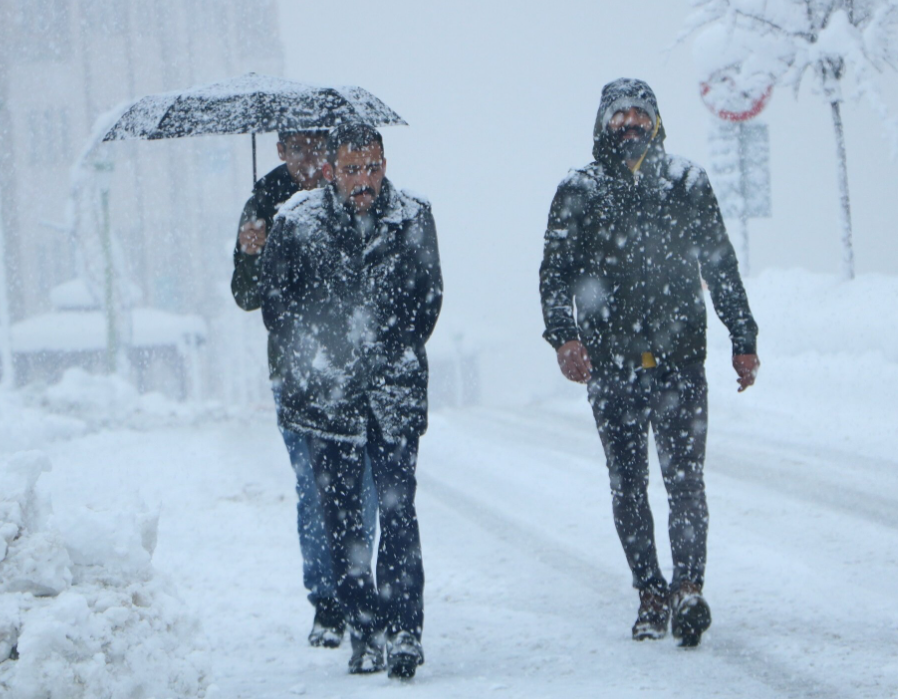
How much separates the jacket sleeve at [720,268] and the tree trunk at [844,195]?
11.4 meters

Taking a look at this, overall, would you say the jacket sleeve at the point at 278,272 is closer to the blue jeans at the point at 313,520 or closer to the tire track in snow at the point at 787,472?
the blue jeans at the point at 313,520

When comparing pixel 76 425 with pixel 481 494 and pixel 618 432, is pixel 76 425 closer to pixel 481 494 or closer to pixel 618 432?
pixel 481 494

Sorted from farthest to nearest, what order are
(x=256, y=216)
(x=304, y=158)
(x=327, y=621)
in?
1. (x=304, y=158)
2. (x=256, y=216)
3. (x=327, y=621)

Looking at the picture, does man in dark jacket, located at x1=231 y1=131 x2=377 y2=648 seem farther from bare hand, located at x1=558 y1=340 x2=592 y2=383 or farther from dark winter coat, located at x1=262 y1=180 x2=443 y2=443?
bare hand, located at x1=558 y1=340 x2=592 y2=383

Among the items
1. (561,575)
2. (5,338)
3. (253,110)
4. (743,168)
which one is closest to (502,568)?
(561,575)

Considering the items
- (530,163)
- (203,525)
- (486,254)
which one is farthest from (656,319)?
(530,163)

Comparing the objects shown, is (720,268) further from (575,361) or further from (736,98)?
(736,98)

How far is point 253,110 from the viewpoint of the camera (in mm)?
4508

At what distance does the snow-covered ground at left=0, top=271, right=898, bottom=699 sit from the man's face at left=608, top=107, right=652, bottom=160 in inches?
67.0

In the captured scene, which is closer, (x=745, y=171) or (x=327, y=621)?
(x=327, y=621)

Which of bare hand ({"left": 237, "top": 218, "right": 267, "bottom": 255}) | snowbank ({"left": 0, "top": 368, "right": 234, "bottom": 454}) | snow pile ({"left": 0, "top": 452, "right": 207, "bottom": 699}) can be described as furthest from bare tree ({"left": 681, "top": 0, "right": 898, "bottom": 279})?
snow pile ({"left": 0, "top": 452, "right": 207, "bottom": 699})

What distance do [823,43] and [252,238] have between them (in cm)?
1291

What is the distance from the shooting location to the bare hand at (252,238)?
13.5 feet

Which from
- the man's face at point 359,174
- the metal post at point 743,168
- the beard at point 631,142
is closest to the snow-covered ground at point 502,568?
the man's face at point 359,174
